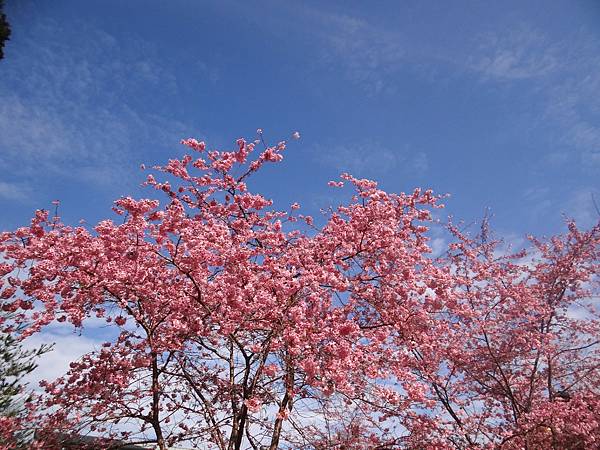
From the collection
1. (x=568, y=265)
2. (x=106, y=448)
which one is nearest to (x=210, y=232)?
(x=106, y=448)

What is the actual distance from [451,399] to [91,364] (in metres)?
7.52

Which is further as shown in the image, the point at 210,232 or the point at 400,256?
the point at 400,256

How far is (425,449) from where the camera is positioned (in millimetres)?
7871

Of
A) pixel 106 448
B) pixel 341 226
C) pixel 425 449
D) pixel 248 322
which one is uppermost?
pixel 341 226

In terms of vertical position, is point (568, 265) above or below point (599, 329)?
above

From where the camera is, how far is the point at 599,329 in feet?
38.6

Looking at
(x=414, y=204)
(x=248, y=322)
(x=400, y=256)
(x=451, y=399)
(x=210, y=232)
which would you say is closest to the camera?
(x=248, y=322)

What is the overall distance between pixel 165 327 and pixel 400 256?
4250mm

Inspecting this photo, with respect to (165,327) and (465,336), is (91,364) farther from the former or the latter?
(465,336)

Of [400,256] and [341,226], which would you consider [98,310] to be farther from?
[400,256]

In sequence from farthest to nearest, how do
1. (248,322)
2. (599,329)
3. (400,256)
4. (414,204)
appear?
(599,329) → (414,204) → (400,256) → (248,322)

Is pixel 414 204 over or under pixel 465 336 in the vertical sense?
over

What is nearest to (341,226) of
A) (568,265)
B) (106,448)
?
(106,448)

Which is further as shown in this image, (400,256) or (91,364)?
(400,256)
